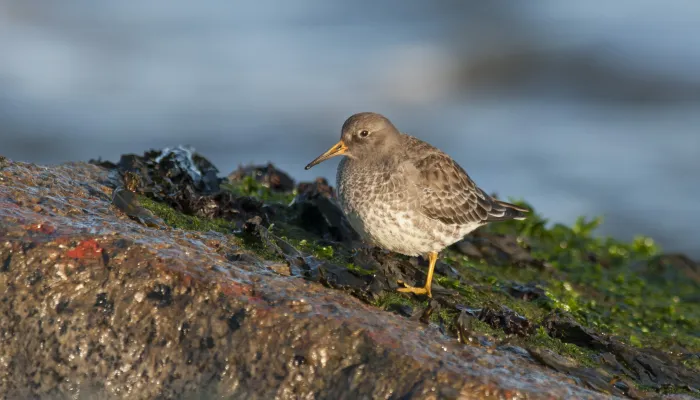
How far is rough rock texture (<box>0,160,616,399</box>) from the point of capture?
4.07m

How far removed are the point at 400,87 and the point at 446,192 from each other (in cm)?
1409

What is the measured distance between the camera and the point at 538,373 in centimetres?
441

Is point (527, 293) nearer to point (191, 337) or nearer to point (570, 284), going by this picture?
point (570, 284)

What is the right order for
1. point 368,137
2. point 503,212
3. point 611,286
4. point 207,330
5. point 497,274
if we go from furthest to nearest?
point 611,286
point 503,212
point 497,274
point 368,137
point 207,330

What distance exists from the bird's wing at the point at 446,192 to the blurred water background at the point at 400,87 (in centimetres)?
732

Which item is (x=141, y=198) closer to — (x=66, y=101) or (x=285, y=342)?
(x=285, y=342)

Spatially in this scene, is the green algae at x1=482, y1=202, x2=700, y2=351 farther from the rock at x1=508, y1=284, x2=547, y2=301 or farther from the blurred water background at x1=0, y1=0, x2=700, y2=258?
the blurred water background at x1=0, y1=0, x2=700, y2=258

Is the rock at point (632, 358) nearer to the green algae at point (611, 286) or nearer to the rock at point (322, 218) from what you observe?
the green algae at point (611, 286)

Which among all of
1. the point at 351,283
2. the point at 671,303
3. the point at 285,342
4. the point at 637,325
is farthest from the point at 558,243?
the point at 285,342

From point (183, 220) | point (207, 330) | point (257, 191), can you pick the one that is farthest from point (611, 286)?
point (207, 330)

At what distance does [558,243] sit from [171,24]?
16008 mm

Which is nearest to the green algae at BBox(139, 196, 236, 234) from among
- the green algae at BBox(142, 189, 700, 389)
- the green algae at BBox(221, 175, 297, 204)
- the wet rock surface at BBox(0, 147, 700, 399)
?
the green algae at BBox(142, 189, 700, 389)

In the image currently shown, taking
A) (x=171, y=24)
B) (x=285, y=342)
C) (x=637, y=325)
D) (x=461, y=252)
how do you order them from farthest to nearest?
(x=171, y=24)
(x=461, y=252)
(x=637, y=325)
(x=285, y=342)

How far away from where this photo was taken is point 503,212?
7.49 metres
